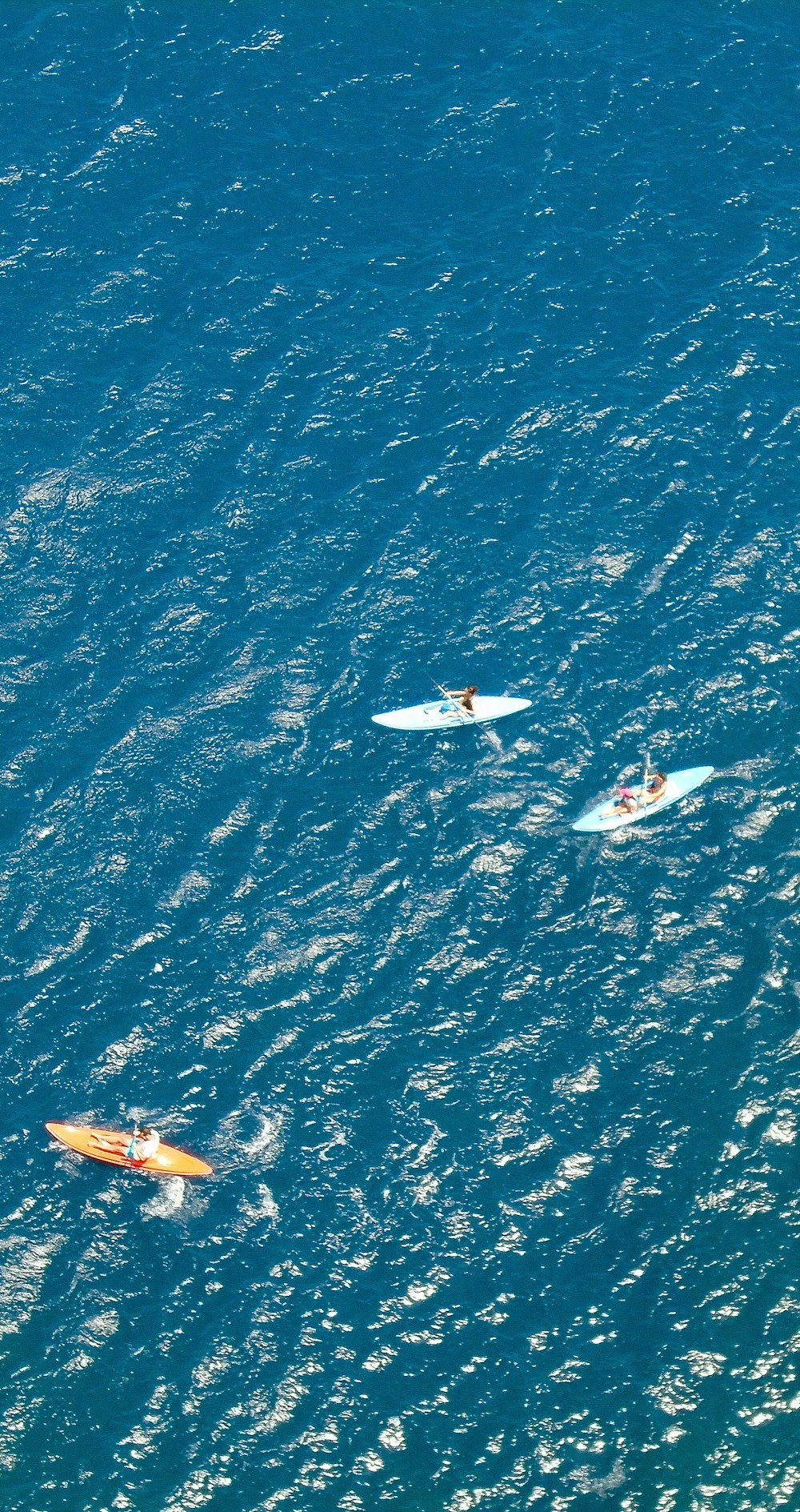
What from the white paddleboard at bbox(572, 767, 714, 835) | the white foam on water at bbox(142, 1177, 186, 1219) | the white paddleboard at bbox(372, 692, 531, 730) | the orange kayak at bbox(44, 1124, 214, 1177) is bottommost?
the white foam on water at bbox(142, 1177, 186, 1219)

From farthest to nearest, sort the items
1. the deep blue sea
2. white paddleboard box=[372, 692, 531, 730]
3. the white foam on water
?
white paddleboard box=[372, 692, 531, 730]
the white foam on water
the deep blue sea

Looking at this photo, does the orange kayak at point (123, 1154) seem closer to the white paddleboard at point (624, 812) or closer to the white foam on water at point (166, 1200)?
the white foam on water at point (166, 1200)

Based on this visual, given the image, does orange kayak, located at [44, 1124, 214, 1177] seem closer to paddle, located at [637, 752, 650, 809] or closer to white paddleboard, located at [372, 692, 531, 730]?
white paddleboard, located at [372, 692, 531, 730]

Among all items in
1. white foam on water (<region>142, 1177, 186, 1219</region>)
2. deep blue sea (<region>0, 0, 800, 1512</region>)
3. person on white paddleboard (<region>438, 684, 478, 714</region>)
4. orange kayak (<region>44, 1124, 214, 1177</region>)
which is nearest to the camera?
deep blue sea (<region>0, 0, 800, 1512</region>)

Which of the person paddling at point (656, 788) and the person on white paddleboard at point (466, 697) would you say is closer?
the person paddling at point (656, 788)

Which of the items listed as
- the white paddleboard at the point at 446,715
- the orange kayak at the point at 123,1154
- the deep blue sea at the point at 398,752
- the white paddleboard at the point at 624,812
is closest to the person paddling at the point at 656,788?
the white paddleboard at the point at 624,812

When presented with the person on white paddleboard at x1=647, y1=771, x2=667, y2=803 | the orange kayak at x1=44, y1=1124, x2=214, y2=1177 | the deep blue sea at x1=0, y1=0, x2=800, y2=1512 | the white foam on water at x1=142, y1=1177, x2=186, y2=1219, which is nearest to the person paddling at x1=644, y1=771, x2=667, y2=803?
the person on white paddleboard at x1=647, y1=771, x2=667, y2=803
